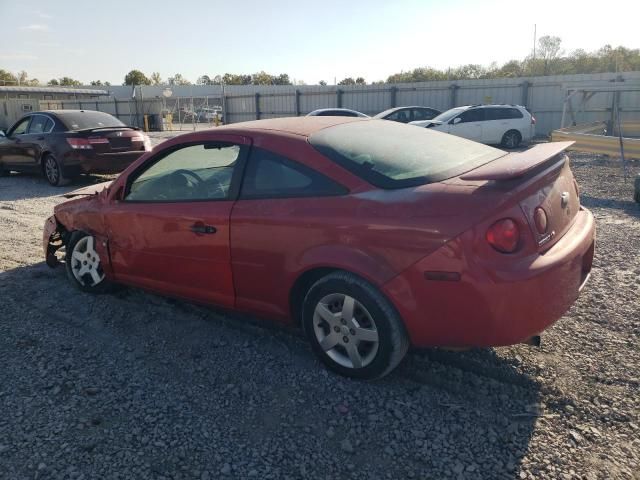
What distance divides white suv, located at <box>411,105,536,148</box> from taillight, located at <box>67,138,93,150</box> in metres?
10.6

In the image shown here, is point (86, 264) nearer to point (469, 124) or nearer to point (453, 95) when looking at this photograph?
point (469, 124)

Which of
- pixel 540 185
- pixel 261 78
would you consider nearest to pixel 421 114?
pixel 540 185

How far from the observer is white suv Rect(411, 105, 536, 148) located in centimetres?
1723

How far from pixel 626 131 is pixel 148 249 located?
1627 cm

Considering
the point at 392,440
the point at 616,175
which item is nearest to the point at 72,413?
the point at 392,440

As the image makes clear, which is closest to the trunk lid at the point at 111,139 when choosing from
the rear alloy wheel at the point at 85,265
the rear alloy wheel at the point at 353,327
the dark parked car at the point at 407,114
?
the rear alloy wheel at the point at 85,265

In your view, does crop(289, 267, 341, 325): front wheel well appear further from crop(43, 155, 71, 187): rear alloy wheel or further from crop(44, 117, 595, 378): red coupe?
crop(43, 155, 71, 187): rear alloy wheel

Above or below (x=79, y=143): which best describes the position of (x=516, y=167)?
below

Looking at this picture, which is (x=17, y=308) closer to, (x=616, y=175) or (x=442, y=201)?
(x=442, y=201)

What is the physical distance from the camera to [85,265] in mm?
4664

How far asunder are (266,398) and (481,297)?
1344 mm

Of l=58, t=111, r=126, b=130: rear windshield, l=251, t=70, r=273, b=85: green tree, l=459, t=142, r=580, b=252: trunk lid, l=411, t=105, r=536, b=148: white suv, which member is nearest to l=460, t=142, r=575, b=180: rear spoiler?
l=459, t=142, r=580, b=252: trunk lid

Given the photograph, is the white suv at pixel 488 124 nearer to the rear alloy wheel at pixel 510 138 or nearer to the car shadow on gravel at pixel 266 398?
the rear alloy wheel at pixel 510 138

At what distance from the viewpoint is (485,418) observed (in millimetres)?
2783
